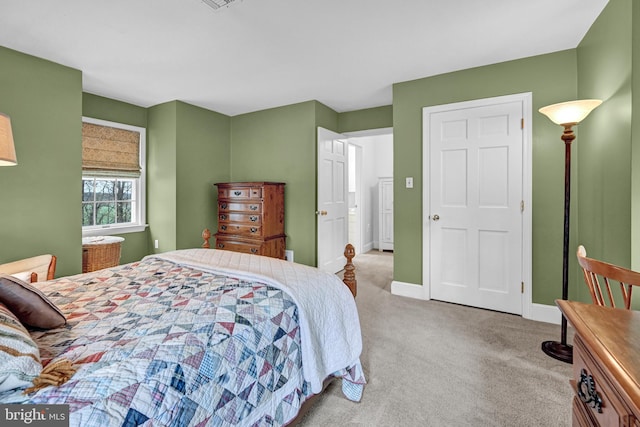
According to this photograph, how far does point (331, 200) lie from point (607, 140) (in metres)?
2.98

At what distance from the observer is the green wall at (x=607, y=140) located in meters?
1.92

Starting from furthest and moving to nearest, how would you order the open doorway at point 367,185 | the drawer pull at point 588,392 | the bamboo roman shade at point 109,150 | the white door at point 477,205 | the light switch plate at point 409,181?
1. the open doorway at point 367,185
2. the bamboo roman shade at point 109,150
3. the light switch plate at point 409,181
4. the white door at point 477,205
5. the drawer pull at point 588,392

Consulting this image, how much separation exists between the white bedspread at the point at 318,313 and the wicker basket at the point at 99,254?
2147 mm

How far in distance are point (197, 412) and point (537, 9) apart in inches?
122

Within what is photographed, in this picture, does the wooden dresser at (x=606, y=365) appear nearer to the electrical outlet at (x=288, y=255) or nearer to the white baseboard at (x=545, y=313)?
the white baseboard at (x=545, y=313)

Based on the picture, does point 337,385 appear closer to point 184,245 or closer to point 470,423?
point 470,423

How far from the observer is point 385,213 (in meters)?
6.62

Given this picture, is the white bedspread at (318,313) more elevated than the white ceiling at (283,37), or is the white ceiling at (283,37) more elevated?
the white ceiling at (283,37)

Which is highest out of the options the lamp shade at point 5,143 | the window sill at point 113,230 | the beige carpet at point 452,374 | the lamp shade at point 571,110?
the lamp shade at point 571,110

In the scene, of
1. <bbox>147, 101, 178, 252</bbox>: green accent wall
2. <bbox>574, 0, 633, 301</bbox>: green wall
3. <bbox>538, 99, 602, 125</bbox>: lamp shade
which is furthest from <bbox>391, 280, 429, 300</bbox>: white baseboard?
<bbox>147, 101, 178, 252</bbox>: green accent wall

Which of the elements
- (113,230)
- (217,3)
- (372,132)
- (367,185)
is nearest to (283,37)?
(217,3)

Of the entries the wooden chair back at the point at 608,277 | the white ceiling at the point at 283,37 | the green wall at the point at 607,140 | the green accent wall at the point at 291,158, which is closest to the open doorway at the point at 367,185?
the green accent wall at the point at 291,158

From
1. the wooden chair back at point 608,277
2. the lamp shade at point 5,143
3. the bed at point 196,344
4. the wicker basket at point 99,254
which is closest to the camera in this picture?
the bed at point 196,344

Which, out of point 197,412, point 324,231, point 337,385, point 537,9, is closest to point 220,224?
point 324,231
